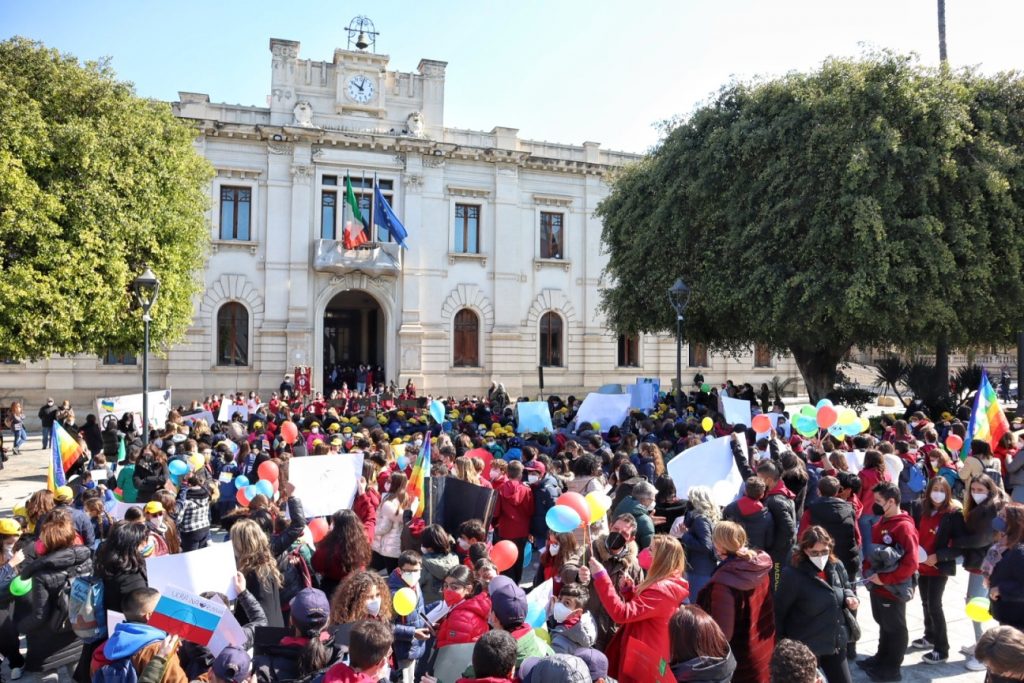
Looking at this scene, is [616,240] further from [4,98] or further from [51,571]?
[51,571]

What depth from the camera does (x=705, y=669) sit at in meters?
4.25

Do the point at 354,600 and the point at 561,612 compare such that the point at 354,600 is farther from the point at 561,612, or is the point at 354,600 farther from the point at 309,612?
the point at 561,612

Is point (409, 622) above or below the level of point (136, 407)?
below

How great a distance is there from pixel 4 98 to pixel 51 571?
1496cm

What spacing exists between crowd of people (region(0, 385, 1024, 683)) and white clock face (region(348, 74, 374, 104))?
22206mm

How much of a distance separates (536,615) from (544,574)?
1.49 metres

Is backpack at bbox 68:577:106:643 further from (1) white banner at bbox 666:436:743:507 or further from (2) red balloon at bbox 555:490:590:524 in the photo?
(1) white banner at bbox 666:436:743:507

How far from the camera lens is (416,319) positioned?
2972 cm

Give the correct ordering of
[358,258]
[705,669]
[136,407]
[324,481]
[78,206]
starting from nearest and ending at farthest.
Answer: [705,669] → [324,481] → [136,407] → [78,206] → [358,258]

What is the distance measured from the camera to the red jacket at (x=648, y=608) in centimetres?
470

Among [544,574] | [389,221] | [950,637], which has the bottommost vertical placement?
[950,637]

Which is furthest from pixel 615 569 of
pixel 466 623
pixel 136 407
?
pixel 136 407

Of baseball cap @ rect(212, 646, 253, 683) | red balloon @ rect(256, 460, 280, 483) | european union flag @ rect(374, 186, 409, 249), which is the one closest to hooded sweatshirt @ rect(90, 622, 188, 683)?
baseball cap @ rect(212, 646, 253, 683)

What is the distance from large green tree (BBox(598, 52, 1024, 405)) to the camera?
16641 mm
